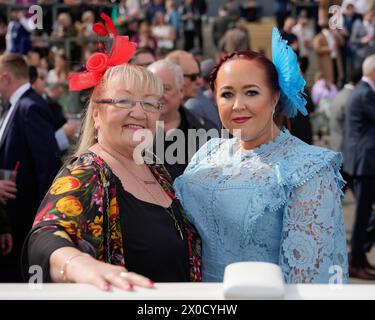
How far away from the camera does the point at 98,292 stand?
1.41m

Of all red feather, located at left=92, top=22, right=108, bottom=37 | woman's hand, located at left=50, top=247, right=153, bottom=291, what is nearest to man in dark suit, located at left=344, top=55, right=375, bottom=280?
red feather, located at left=92, top=22, right=108, bottom=37

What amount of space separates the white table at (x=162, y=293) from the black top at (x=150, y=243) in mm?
783

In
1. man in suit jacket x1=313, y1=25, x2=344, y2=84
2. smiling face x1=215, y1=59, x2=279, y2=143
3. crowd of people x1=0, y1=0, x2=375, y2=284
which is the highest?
smiling face x1=215, y1=59, x2=279, y2=143

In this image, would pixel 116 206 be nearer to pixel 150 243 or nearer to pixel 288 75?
pixel 150 243

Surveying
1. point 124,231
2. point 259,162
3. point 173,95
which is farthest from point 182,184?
point 173,95

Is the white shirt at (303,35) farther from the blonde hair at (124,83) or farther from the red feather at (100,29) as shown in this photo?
the blonde hair at (124,83)

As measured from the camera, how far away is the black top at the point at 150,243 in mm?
2221

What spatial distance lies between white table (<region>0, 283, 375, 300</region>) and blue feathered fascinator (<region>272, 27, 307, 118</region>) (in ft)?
4.33

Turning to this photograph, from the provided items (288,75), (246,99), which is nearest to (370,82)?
(288,75)

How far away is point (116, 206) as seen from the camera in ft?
7.23

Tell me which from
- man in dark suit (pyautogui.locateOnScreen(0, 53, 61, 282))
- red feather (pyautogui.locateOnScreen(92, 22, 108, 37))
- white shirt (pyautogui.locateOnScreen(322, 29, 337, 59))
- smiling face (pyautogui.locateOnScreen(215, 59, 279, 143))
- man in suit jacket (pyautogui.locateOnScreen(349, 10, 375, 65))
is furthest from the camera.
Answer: man in suit jacket (pyautogui.locateOnScreen(349, 10, 375, 65))

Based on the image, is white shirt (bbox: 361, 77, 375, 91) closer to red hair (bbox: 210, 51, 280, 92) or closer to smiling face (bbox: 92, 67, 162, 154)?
red hair (bbox: 210, 51, 280, 92)

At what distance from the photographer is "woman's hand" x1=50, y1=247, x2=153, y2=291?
146cm
